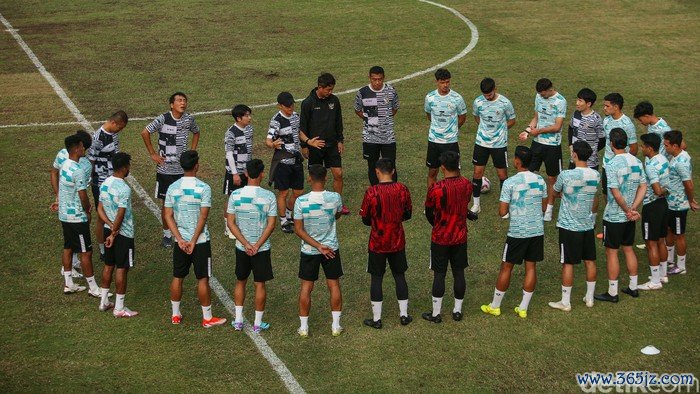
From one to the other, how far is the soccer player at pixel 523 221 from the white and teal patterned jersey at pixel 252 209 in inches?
119

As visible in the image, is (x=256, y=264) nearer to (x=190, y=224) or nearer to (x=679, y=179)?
(x=190, y=224)

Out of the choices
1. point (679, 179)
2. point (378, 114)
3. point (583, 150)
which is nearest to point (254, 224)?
point (583, 150)

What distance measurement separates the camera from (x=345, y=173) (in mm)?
18094

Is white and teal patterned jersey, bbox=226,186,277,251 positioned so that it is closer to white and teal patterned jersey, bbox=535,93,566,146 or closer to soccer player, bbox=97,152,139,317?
soccer player, bbox=97,152,139,317

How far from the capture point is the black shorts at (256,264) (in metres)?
12.0

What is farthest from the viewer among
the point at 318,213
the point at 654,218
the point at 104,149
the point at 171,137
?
the point at 171,137

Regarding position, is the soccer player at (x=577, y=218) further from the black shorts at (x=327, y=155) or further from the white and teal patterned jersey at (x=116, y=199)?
the white and teal patterned jersey at (x=116, y=199)

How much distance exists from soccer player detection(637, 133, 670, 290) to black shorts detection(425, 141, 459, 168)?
377 cm

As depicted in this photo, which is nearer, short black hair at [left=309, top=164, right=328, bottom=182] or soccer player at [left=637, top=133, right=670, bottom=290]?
short black hair at [left=309, top=164, right=328, bottom=182]

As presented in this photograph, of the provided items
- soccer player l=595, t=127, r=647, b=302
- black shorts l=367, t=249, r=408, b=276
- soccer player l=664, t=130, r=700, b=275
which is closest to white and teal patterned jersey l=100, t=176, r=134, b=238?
black shorts l=367, t=249, r=408, b=276

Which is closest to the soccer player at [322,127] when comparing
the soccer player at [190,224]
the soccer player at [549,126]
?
the soccer player at [549,126]

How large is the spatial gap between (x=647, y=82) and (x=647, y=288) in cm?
1161

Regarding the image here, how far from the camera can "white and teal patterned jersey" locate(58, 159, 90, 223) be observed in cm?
1304

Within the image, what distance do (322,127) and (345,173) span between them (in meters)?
2.57
